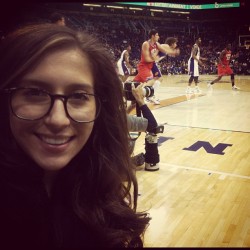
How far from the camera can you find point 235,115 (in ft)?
21.2

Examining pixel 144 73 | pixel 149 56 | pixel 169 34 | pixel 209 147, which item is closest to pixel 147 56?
pixel 149 56

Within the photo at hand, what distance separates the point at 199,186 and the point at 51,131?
242 centimetres

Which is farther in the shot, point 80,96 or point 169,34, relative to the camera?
point 169,34

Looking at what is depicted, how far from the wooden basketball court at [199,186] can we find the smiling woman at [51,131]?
47.3 inches

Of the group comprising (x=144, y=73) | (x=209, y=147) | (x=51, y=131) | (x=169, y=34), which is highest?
(x=169, y=34)

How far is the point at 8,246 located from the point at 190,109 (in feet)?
21.6

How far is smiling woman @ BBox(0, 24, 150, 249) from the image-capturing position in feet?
2.76

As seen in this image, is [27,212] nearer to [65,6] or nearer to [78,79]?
[78,79]

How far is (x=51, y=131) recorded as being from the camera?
33.6 inches

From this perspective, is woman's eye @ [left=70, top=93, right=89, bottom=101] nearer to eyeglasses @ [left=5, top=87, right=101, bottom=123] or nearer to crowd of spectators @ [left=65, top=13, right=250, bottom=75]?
eyeglasses @ [left=5, top=87, right=101, bottom=123]

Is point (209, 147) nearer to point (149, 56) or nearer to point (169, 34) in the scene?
Answer: point (149, 56)

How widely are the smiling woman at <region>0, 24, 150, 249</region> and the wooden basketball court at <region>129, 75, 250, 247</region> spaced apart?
120 cm

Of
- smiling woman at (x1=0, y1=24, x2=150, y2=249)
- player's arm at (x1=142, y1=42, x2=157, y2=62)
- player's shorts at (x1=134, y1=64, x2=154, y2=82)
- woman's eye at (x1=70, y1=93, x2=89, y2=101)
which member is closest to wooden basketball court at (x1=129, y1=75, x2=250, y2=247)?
smiling woman at (x1=0, y1=24, x2=150, y2=249)

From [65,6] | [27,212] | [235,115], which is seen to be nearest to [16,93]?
[27,212]
